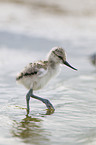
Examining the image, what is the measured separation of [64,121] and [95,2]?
1055 centimetres

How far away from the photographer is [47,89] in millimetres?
5820

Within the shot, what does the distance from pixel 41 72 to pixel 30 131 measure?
1.00 m

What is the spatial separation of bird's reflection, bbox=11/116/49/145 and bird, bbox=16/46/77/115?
388 millimetres

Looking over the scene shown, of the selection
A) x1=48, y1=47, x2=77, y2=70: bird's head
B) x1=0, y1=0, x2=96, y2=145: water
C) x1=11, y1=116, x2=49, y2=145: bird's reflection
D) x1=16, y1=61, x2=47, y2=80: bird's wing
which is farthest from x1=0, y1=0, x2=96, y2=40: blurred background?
x1=11, y1=116, x2=49, y2=145: bird's reflection

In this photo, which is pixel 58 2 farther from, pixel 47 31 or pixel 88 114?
pixel 88 114

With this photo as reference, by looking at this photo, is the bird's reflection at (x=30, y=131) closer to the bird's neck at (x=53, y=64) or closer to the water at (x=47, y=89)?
the water at (x=47, y=89)

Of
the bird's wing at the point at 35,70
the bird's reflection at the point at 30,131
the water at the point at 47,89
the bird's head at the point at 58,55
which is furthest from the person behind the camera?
the bird's head at the point at 58,55

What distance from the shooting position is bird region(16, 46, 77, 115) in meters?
4.38

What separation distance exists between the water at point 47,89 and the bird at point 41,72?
38 cm

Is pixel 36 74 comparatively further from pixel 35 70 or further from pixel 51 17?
pixel 51 17

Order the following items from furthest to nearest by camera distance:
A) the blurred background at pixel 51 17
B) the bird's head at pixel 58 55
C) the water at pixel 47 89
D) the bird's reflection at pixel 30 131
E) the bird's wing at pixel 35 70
Answer: the blurred background at pixel 51 17 → the bird's head at pixel 58 55 → the bird's wing at pixel 35 70 → the water at pixel 47 89 → the bird's reflection at pixel 30 131

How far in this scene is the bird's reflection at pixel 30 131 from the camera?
3400 millimetres

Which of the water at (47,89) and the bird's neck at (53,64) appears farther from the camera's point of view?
the bird's neck at (53,64)

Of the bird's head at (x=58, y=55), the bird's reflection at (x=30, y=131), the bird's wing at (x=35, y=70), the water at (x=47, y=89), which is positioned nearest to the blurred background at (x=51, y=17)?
the water at (x=47, y=89)
